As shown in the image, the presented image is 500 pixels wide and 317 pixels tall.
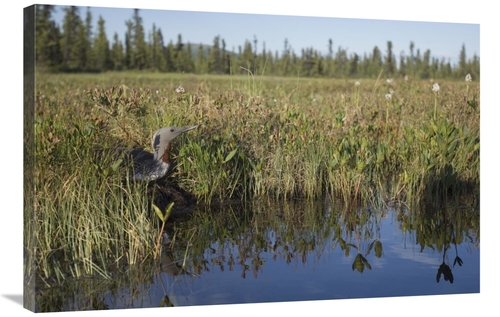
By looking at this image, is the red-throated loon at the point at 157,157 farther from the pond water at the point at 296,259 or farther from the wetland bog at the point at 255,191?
the pond water at the point at 296,259

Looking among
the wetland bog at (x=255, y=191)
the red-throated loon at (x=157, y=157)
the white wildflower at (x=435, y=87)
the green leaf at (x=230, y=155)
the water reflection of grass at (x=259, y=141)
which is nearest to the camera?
the wetland bog at (x=255, y=191)

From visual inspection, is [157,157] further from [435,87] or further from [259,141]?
[435,87]

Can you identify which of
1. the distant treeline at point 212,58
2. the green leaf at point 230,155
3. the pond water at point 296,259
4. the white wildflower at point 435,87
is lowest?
the pond water at point 296,259

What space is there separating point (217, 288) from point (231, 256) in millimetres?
522

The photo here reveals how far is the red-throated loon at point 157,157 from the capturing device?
6914 millimetres

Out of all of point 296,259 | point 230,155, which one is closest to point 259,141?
point 230,155

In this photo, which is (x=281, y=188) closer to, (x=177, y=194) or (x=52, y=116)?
(x=177, y=194)

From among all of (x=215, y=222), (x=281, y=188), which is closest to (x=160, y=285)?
(x=215, y=222)

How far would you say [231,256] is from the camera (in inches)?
253

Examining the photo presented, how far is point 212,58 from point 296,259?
214 centimetres

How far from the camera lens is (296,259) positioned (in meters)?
6.43

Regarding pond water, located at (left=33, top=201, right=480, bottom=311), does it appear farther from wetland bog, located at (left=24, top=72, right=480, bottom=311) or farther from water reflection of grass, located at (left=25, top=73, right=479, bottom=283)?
water reflection of grass, located at (left=25, top=73, right=479, bottom=283)

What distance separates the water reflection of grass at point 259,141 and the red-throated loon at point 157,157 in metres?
0.15

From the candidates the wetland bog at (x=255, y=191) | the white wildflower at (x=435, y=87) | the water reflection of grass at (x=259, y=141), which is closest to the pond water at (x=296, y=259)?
the wetland bog at (x=255, y=191)
